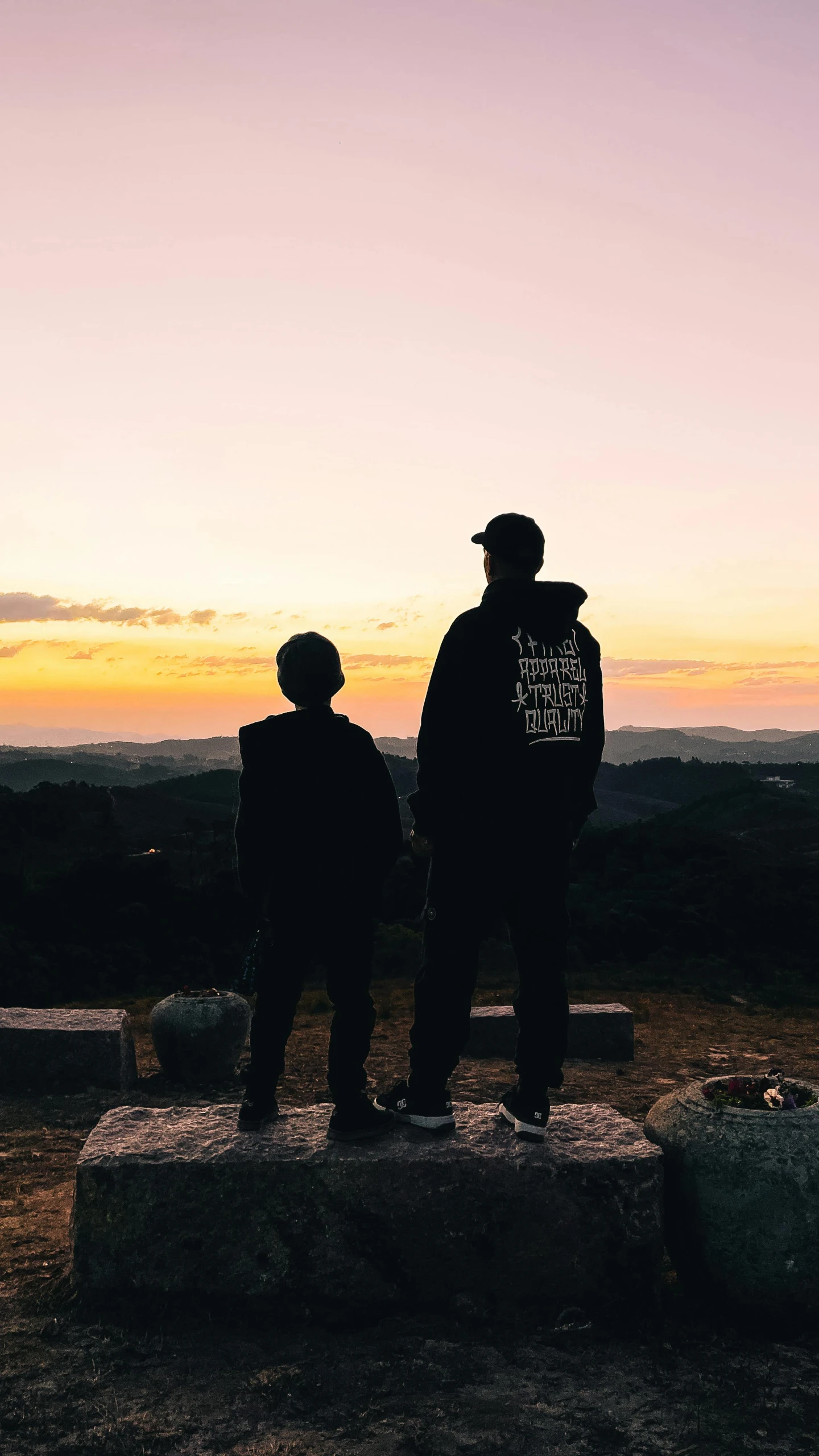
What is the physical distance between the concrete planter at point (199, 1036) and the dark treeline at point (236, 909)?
17.0ft

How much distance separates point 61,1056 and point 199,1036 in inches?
41.7

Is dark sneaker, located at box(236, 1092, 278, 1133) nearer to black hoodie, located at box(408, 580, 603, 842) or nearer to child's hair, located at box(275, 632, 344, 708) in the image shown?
black hoodie, located at box(408, 580, 603, 842)

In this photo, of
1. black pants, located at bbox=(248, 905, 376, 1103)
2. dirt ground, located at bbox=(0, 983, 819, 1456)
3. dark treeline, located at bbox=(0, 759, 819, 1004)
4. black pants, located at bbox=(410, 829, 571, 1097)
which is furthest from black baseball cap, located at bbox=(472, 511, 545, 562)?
dark treeline, located at bbox=(0, 759, 819, 1004)

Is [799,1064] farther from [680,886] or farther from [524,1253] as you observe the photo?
[680,886]

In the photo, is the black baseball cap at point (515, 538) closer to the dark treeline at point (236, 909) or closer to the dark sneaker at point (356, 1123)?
the dark sneaker at point (356, 1123)

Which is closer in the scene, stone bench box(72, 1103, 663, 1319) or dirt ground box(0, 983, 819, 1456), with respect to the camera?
dirt ground box(0, 983, 819, 1456)

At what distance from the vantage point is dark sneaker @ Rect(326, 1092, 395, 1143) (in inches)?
159

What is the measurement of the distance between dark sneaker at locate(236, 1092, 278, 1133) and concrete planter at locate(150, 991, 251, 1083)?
12.9 feet

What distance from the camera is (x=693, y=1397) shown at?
130 inches

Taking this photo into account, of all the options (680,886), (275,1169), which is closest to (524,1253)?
(275,1169)

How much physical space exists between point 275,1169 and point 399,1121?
0.60 metres

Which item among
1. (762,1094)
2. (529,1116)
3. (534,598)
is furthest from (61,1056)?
(534,598)

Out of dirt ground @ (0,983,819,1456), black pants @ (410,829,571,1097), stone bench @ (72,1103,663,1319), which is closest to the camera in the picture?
dirt ground @ (0,983,819,1456)

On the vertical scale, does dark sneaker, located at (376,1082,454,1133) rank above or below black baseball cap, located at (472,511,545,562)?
below
